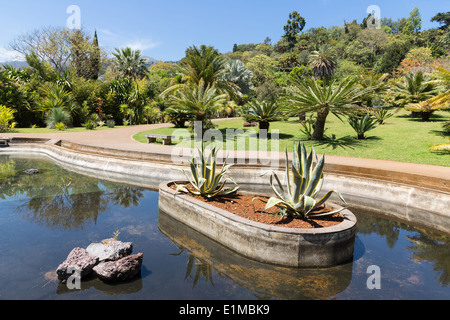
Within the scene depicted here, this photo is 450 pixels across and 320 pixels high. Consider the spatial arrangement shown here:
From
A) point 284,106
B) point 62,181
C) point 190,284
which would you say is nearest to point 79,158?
point 62,181

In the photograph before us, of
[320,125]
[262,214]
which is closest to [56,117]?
[320,125]

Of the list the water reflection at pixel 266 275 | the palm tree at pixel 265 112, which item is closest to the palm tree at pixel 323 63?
the palm tree at pixel 265 112

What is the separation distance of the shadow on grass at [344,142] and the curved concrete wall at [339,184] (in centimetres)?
451

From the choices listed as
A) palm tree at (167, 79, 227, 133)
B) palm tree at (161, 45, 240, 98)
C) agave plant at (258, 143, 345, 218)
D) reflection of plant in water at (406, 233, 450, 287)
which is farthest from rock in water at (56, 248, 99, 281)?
palm tree at (161, 45, 240, 98)

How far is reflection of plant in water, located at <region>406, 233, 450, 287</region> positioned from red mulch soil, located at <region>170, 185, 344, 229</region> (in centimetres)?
147

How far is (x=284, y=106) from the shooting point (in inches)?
517

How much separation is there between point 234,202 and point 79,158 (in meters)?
8.65

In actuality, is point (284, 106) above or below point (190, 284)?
above

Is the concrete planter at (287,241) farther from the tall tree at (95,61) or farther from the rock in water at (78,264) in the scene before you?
the tall tree at (95,61)

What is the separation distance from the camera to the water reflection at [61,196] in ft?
21.3

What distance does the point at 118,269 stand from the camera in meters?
4.01

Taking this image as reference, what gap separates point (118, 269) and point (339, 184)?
6588mm

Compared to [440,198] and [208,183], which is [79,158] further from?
[440,198]

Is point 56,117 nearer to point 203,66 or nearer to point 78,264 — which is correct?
point 203,66
